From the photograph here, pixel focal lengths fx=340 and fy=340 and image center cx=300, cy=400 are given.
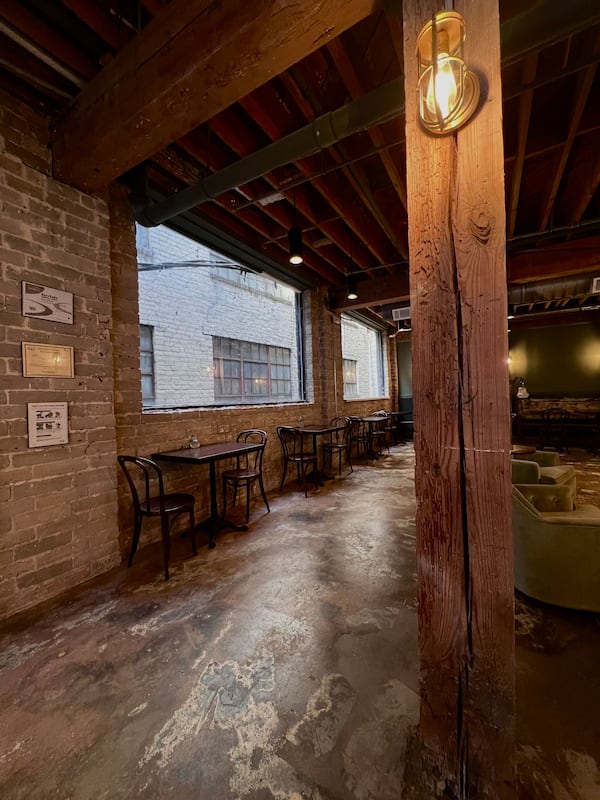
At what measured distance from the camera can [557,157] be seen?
9.32 feet

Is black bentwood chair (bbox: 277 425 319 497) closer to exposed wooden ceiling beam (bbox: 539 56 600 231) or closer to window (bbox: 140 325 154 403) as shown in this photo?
window (bbox: 140 325 154 403)

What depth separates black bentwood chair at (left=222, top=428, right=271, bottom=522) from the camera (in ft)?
10.9

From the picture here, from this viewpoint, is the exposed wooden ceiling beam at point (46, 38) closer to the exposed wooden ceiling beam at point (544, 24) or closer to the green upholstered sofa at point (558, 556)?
the exposed wooden ceiling beam at point (544, 24)

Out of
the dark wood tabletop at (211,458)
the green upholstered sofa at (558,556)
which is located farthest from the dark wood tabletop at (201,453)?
the green upholstered sofa at (558,556)

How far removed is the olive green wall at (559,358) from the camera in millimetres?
7391

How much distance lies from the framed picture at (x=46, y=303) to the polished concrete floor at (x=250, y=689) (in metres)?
1.84

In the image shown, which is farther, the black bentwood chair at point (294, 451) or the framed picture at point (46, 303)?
the black bentwood chair at point (294, 451)

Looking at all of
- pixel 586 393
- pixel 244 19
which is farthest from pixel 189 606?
pixel 586 393

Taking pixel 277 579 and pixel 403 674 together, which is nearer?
pixel 403 674

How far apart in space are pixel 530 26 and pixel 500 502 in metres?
2.27

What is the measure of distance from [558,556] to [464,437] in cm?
146

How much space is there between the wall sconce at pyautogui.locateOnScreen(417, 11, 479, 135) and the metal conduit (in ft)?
3.88

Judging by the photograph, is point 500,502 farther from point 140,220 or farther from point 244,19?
point 140,220

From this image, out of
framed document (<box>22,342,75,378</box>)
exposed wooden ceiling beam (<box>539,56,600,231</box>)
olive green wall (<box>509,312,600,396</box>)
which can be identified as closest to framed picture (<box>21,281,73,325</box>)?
framed document (<box>22,342,75,378</box>)
